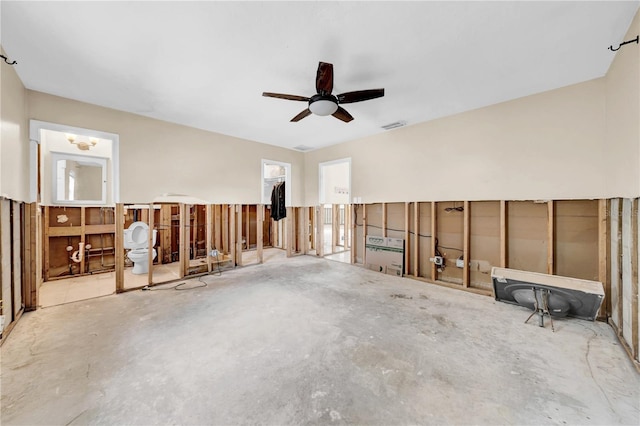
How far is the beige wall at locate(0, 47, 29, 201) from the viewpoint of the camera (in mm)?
2420

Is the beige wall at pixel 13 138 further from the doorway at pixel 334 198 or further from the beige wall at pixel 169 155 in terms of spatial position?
the doorway at pixel 334 198

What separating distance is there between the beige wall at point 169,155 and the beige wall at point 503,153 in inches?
115

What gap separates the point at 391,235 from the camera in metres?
5.08

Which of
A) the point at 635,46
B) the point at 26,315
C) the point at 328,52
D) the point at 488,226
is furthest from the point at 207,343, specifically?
the point at 635,46

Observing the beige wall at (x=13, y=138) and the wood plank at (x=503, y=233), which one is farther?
the wood plank at (x=503, y=233)

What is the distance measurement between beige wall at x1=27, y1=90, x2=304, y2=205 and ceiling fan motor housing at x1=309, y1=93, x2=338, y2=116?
303cm

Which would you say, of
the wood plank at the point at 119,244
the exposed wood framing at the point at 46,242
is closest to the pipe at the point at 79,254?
the exposed wood framing at the point at 46,242

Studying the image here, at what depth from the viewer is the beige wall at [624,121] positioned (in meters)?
2.13

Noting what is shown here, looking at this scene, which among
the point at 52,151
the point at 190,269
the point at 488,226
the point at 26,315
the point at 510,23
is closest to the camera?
the point at 510,23

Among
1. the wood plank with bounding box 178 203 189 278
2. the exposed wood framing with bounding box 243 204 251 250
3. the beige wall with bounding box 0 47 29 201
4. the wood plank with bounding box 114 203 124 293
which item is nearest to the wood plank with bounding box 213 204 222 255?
the exposed wood framing with bounding box 243 204 251 250

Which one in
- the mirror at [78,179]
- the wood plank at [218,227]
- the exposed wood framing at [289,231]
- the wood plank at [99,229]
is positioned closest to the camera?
the mirror at [78,179]

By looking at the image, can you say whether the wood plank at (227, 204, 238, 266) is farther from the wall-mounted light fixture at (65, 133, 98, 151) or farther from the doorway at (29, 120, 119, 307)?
the wall-mounted light fixture at (65, 133, 98, 151)

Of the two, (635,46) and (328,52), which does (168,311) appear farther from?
(635,46)

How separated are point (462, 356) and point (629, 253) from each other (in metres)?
1.91
